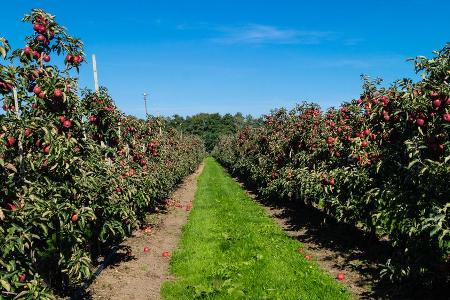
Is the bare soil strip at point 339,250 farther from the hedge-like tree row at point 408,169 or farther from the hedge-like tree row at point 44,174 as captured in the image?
the hedge-like tree row at point 44,174

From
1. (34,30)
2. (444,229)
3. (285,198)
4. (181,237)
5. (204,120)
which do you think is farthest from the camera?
(204,120)

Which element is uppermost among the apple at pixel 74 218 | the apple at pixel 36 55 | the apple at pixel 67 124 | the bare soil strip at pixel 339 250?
the apple at pixel 36 55

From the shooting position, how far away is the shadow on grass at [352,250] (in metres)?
6.82

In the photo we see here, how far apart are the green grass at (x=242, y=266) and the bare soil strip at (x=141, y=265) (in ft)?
0.98

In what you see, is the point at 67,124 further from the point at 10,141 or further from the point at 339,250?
the point at 339,250

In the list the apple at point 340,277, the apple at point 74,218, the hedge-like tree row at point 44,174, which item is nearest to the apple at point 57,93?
the hedge-like tree row at point 44,174

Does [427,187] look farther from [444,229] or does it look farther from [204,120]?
[204,120]

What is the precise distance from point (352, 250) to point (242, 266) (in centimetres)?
300

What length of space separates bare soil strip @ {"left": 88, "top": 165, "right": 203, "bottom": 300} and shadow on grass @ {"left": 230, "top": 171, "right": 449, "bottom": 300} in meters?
3.74

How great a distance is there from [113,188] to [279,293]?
384 cm

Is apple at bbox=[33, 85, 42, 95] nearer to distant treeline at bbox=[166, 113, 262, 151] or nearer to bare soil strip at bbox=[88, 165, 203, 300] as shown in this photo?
bare soil strip at bbox=[88, 165, 203, 300]

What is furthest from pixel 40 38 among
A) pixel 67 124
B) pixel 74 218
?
pixel 74 218

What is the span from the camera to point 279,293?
7039 millimetres

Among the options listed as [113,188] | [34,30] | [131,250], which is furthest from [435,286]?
[34,30]
